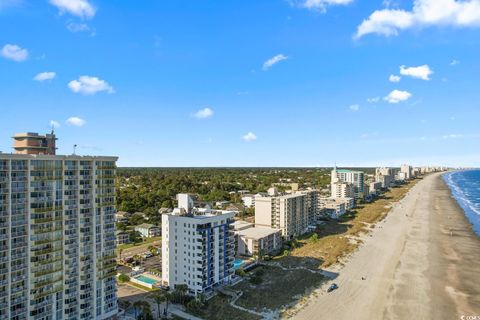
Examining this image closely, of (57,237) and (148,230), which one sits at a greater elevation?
(57,237)

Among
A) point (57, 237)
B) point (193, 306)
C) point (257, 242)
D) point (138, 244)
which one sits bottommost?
point (193, 306)

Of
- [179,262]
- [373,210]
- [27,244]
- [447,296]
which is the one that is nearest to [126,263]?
[179,262]

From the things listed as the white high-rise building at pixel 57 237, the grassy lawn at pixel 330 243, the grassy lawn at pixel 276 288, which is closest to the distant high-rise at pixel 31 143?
the white high-rise building at pixel 57 237

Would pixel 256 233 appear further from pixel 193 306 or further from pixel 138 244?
pixel 193 306

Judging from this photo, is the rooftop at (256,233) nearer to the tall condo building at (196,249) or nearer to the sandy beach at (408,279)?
the tall condo building at (196,249)

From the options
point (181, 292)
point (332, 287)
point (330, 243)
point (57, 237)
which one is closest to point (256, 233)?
point (330, 243)

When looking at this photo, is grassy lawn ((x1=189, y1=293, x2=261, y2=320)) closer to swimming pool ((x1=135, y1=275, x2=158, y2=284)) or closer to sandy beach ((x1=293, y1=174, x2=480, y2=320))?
sandy beach ((x1=293, y1=174, x2=480, y2=320))
